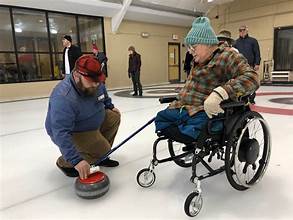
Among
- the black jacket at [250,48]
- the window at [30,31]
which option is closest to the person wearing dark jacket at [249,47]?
the black jacket at [250,48]

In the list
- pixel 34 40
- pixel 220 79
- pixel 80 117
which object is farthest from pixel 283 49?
pixel 80 117

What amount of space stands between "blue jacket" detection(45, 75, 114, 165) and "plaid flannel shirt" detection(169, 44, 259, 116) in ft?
1.75

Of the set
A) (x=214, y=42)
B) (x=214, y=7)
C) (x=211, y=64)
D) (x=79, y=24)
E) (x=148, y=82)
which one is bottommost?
(x=148, y=82)

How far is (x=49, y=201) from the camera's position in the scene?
1.46 m

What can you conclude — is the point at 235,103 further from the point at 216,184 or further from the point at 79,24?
the point at 79,24

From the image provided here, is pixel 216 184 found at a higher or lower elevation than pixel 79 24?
lower

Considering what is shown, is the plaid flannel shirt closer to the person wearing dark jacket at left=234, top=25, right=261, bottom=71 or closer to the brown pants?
the brown pants

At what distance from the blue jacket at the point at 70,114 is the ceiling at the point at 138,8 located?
5.93 metres

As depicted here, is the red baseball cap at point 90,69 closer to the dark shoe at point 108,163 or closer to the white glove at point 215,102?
the white glove at point 215,102

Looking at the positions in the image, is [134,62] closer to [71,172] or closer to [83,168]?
[71,172]

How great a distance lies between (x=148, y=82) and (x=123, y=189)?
846 centimetres

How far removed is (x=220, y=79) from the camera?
4.53ft

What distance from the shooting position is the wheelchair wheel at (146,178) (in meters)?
1.58

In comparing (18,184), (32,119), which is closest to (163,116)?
(18,184)
